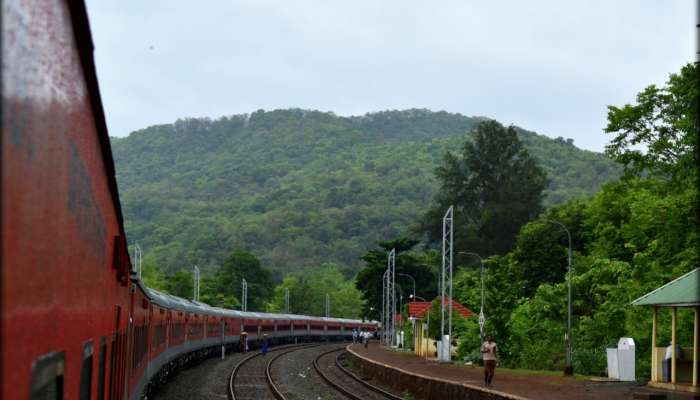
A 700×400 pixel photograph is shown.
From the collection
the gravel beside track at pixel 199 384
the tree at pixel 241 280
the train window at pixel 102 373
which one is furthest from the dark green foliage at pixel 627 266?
the tree at pixel 241 280

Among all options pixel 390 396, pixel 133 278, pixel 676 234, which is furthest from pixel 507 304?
pixel 133 278

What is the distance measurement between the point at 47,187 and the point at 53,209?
23 cm

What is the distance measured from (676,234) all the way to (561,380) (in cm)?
725

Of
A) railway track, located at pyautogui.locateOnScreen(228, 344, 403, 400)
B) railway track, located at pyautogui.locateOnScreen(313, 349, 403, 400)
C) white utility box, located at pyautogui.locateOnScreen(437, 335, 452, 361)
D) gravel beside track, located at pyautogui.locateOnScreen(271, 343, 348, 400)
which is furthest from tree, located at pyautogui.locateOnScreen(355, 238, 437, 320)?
white utility box, located at pyautogui.locateOnScreen(437, 335, 452, 361)

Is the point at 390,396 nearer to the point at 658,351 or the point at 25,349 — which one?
the point at 658,351

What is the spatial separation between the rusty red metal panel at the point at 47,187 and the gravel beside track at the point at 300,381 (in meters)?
23.1

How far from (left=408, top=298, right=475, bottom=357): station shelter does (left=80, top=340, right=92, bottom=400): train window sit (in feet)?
134

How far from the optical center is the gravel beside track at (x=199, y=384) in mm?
28328

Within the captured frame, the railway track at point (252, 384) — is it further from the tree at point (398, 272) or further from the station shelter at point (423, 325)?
the tree at point (398, 272)

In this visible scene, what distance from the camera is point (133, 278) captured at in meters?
14.0

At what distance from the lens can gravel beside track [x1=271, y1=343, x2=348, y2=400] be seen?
29.3m

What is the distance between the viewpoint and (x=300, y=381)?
117 ft

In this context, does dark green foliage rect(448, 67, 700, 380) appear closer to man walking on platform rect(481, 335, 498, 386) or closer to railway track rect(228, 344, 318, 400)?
man walking on platform rect(481, 335, 498, 386)

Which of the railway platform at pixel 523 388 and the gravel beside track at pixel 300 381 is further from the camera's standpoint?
the gravel beside track at pixel 300 381
